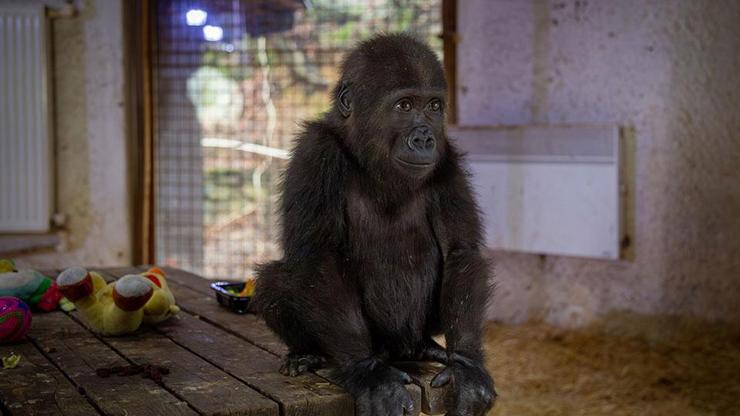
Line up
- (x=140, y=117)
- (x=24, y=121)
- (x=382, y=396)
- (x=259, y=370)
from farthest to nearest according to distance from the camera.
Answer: (x=140, y=117), (x=24, y=121), (x=259, y=370), (x=382, y=396)

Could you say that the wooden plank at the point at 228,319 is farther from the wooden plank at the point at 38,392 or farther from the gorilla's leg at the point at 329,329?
the wooden plank at the point at 38,392

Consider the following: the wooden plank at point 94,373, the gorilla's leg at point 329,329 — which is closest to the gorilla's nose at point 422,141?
the gorilla's leg at point 329,329

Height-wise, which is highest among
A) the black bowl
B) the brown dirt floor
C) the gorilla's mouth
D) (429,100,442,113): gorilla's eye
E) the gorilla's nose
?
(429,100,442,113): gorilla's eye

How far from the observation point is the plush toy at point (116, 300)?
2416 mm

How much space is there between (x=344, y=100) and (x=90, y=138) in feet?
10.6

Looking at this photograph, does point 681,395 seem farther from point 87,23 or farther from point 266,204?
point 87,23

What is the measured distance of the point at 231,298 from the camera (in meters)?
2.88

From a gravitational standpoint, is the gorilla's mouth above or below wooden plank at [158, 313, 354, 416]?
above

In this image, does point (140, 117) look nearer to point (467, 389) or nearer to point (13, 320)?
point (13, 320)

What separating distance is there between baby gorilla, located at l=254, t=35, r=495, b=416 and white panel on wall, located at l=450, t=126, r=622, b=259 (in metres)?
1.73

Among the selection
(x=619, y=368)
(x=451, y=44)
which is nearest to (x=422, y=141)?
(x=619, y=368)

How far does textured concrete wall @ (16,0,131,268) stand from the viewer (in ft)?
16.7

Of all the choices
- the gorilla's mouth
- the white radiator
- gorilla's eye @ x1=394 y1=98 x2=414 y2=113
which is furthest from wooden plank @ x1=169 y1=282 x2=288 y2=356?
the white radiator

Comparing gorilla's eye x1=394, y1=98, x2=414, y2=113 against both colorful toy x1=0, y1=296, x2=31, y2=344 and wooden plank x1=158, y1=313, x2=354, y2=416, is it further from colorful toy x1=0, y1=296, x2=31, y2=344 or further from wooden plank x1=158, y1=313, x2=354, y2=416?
colorful toy x1=0, y1=296, x2=31, y2=344
